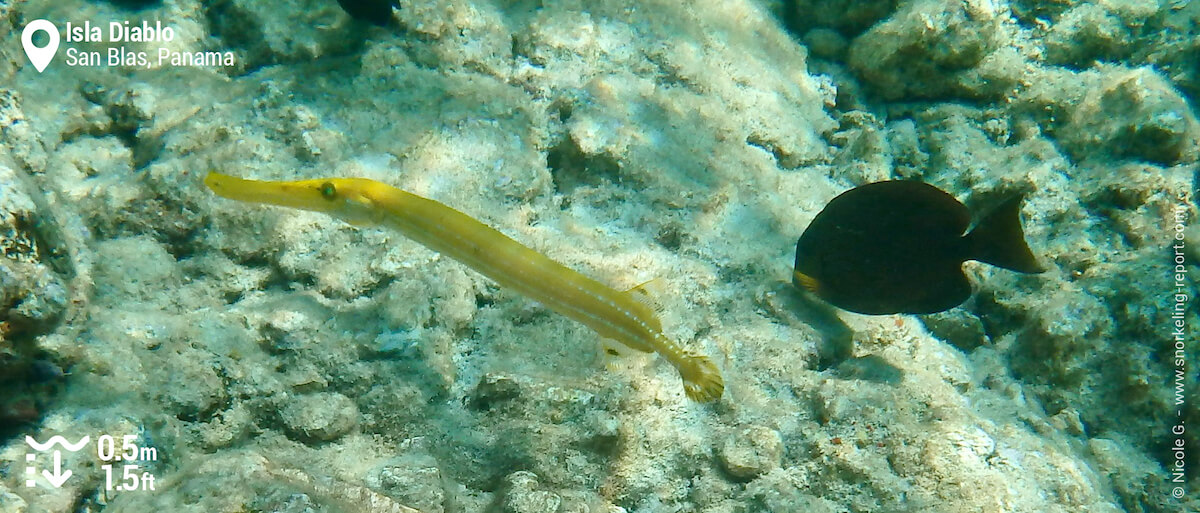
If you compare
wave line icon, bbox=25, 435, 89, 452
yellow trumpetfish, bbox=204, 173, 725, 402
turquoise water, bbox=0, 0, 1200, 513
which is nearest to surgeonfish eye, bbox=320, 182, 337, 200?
yellow trumpetfish, bbox=204, 173, 725, 402

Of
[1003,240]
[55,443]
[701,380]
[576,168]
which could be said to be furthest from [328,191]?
[1003,240]

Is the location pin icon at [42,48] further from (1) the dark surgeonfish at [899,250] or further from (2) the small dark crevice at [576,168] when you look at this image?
(1) the dark surgeonfish at [899,250]

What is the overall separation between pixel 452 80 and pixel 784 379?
267cm

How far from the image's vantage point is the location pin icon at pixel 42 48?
3.85m

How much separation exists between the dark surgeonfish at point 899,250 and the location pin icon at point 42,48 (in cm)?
463

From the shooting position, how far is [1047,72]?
4934 millimetres

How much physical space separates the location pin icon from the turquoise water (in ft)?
0.09

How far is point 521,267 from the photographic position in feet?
7.94

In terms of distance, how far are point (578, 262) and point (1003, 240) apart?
80.1 inches

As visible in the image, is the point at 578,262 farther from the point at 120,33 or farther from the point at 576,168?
the point at 120,33

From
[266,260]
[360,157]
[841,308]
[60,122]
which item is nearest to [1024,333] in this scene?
[841,308]

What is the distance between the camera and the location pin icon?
3.85 m

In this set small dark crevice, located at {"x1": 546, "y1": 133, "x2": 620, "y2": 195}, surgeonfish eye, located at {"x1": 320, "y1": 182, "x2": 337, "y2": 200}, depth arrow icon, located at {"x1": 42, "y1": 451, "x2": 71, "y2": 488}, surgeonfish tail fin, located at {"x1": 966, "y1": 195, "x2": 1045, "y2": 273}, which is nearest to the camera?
depth arrow icon, located at {"x1": 42, "y1": 451, "x2": 71, "y2": 488}

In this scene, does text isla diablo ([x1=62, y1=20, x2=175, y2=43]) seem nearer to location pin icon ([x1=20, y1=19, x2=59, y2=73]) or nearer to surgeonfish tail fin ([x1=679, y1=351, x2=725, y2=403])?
location pin icon ([x1=20, y1=19, x2=59, y2=73])
